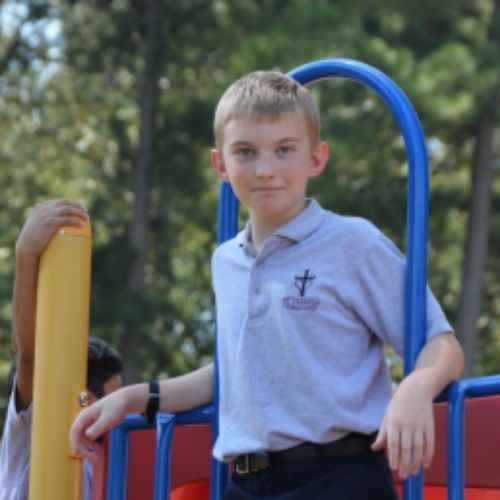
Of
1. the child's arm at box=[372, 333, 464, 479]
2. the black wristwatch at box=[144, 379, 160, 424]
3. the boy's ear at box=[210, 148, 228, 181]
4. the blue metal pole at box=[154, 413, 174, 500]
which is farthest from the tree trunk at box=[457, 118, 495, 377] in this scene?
the child's arm at box=[372, 333, 464, 479]

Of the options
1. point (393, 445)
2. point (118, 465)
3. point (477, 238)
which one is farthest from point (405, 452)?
point (477, 238)

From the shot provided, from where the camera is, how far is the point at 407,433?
221 cm

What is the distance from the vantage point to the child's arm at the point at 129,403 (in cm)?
265

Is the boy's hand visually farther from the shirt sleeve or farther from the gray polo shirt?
the shirt sleeve

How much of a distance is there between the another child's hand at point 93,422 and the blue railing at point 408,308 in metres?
0.23

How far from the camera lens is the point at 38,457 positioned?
2.75 metres

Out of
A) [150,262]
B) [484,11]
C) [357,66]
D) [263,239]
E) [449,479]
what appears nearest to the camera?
[449,479]

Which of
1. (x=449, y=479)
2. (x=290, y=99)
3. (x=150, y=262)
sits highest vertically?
(x=150, y=262)

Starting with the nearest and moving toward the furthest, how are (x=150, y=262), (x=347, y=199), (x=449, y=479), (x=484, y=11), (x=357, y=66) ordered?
1. (x=449, y=479)
2. (x=357, y=66)
3. (x=347, y=199)
4. (x=484, y=11)
5. (x=150, y=262)

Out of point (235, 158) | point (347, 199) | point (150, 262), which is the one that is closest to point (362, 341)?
point (235, 158)

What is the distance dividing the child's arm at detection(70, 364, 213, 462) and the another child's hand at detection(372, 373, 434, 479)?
604 mm

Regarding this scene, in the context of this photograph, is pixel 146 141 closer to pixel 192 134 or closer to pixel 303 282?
pixel 192 134

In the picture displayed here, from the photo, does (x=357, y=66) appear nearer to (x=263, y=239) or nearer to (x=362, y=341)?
(x=263, y=239)

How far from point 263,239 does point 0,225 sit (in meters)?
14.6
